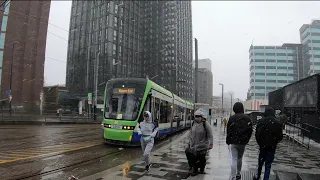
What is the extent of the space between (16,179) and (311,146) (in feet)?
43.7

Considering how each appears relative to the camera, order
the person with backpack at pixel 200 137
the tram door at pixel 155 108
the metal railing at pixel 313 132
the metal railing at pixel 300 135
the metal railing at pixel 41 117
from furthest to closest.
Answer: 1. the metal railing at pixel 41 117
2. the metal railing at pixel 300 135
3. the tram door at pixel 155 108
4. the metal railing at pixel 313 132
5. the person with backpack at pixel 200 137

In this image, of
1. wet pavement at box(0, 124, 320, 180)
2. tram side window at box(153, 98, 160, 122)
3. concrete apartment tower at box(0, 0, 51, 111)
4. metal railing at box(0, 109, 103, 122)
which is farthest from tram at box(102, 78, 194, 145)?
concrete apartment tower at box(0, 0, 51, 111)

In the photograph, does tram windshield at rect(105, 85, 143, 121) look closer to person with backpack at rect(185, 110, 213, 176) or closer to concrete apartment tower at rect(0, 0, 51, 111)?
person with backpack at rect(185, 110, 213, 176)

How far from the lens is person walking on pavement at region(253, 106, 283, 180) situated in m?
6.18

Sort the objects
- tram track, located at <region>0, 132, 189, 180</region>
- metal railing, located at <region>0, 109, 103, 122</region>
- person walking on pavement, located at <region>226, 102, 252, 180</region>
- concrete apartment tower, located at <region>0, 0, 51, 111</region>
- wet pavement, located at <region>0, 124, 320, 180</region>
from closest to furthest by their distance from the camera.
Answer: person walking on pavement, located at <region>226, 102, 252, 180</region> → tram track, located at <region>0, 132, 189, 180</region> → wet pavement, located at <region>0, 124, 320, 180</region> → metal railing, located at <region>0, 109, 103, 122</region> → concrete apartment tower, located at <region>0, 0, 51, 111</region>

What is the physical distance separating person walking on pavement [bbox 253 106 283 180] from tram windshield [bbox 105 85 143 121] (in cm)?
675

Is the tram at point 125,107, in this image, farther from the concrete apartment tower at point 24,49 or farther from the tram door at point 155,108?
the concrete apartment tower at point 24,49

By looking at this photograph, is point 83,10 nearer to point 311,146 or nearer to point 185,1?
point 185,1

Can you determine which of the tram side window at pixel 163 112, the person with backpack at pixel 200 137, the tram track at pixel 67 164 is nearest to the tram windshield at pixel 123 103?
the tram track at pixel 67 164

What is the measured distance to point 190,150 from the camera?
24.0ft

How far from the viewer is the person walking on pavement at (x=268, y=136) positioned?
618 cm

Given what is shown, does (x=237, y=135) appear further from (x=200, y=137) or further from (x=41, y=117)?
(x=41, y=117)

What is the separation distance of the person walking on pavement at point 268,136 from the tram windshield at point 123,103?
6753 mm

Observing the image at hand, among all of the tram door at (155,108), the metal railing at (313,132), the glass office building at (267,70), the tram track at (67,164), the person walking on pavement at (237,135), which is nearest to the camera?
the person walking on pavement at (237,135)
